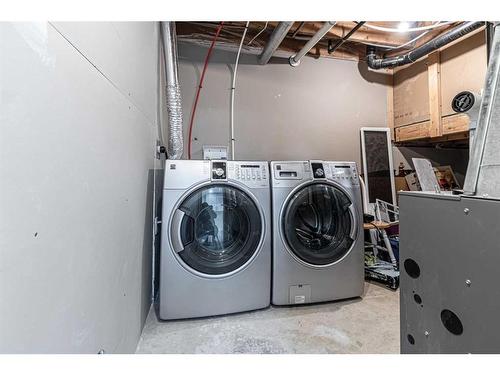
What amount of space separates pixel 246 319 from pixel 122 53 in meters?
1.61

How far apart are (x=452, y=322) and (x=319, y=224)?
130 centimetres

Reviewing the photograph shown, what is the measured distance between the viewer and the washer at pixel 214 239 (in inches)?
60.3

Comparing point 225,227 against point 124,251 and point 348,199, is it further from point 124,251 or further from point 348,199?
point 348,199

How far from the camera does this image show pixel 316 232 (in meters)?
1.88

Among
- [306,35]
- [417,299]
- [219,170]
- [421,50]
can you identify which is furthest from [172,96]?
[421,50]

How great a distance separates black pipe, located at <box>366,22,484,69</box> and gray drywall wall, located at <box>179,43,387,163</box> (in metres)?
0.16

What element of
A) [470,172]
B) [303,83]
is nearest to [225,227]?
[470,172]

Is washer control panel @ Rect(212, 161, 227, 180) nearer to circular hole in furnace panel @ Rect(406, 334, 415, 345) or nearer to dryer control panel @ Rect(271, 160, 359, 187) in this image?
dryer control panel @ Rect(271, 160, 359, 187)

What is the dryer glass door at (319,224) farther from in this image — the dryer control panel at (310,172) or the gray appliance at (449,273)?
the gray appliance at (449,273)

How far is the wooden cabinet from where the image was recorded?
212cm

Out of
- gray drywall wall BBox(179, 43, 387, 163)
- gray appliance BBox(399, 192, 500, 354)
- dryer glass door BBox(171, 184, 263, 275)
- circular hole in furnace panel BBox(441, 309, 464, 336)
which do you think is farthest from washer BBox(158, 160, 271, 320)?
circular hole in furnace panel BBox(441, 309, 464, 336)

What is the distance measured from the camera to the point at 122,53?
3.34 ft

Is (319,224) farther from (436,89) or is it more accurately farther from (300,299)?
(436,89)

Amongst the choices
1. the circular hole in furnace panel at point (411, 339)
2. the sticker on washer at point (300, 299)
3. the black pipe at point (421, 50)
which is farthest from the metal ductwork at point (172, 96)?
the black pipe at point (421, 50)
